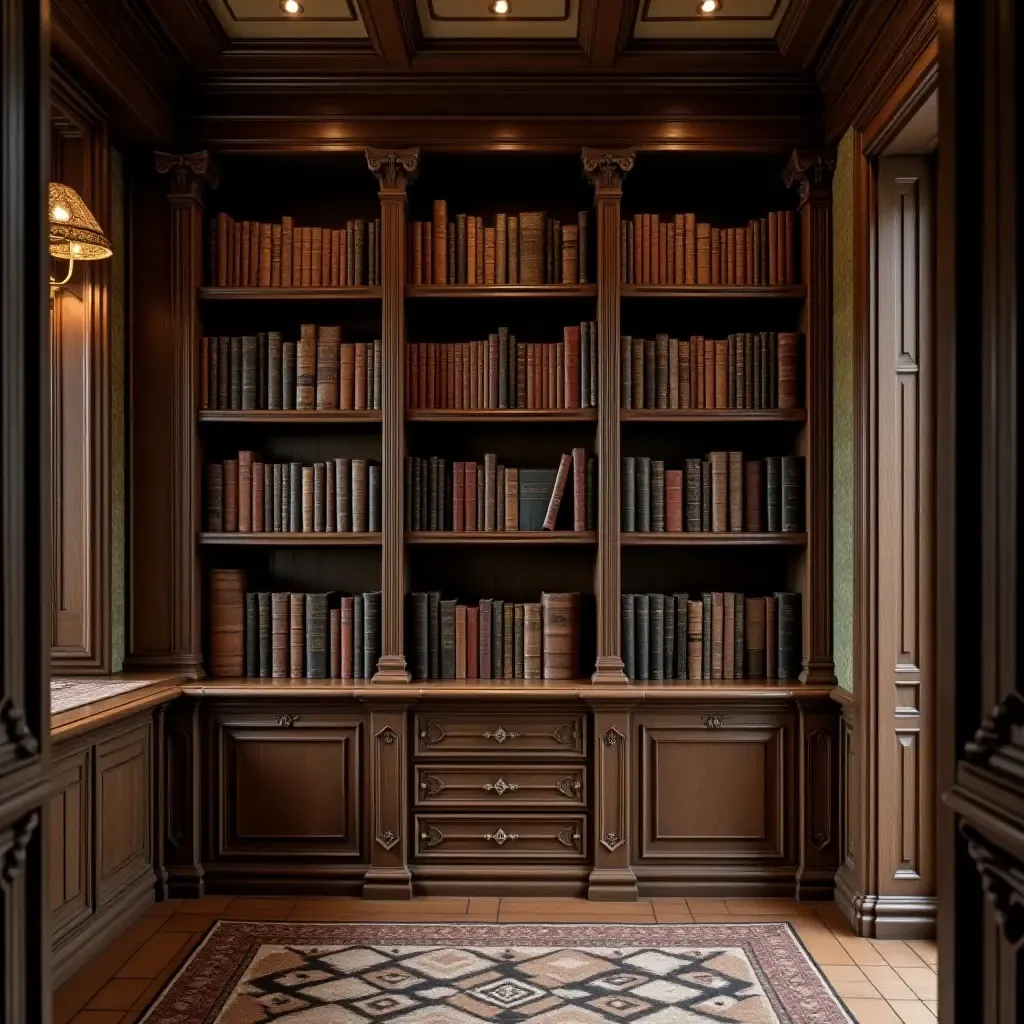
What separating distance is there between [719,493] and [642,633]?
64cm

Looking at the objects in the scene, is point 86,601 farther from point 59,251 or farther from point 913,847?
point 913,847

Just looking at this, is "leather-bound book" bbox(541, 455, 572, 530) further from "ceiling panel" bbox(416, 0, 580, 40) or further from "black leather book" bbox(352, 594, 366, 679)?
"ceiling panel" bbox(416, 0, 580, 40)

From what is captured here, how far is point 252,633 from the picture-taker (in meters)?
4.57

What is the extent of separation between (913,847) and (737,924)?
26.6 inches

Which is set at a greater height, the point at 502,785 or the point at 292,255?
the point at 292,255

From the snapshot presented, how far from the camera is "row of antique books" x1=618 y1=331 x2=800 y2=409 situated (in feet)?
14.7

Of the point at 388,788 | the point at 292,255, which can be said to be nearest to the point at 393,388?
the point at 292,255

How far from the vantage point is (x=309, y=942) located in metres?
3.83

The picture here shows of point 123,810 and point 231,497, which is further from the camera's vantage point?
point 231,497

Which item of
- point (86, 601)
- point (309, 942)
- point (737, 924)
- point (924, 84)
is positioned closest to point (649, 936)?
point (737, 924)

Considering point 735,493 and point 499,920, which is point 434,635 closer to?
point 499,920

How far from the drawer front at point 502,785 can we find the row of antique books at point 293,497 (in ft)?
3.30

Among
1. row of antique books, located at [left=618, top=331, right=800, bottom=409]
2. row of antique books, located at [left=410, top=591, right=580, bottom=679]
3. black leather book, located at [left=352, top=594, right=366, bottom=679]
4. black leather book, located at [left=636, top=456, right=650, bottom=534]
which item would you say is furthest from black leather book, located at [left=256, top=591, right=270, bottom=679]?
row of antique books, located at [left=618, top=331, right=800, bottom=409]

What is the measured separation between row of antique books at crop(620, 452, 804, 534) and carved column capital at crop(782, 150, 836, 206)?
1040 millimetres
